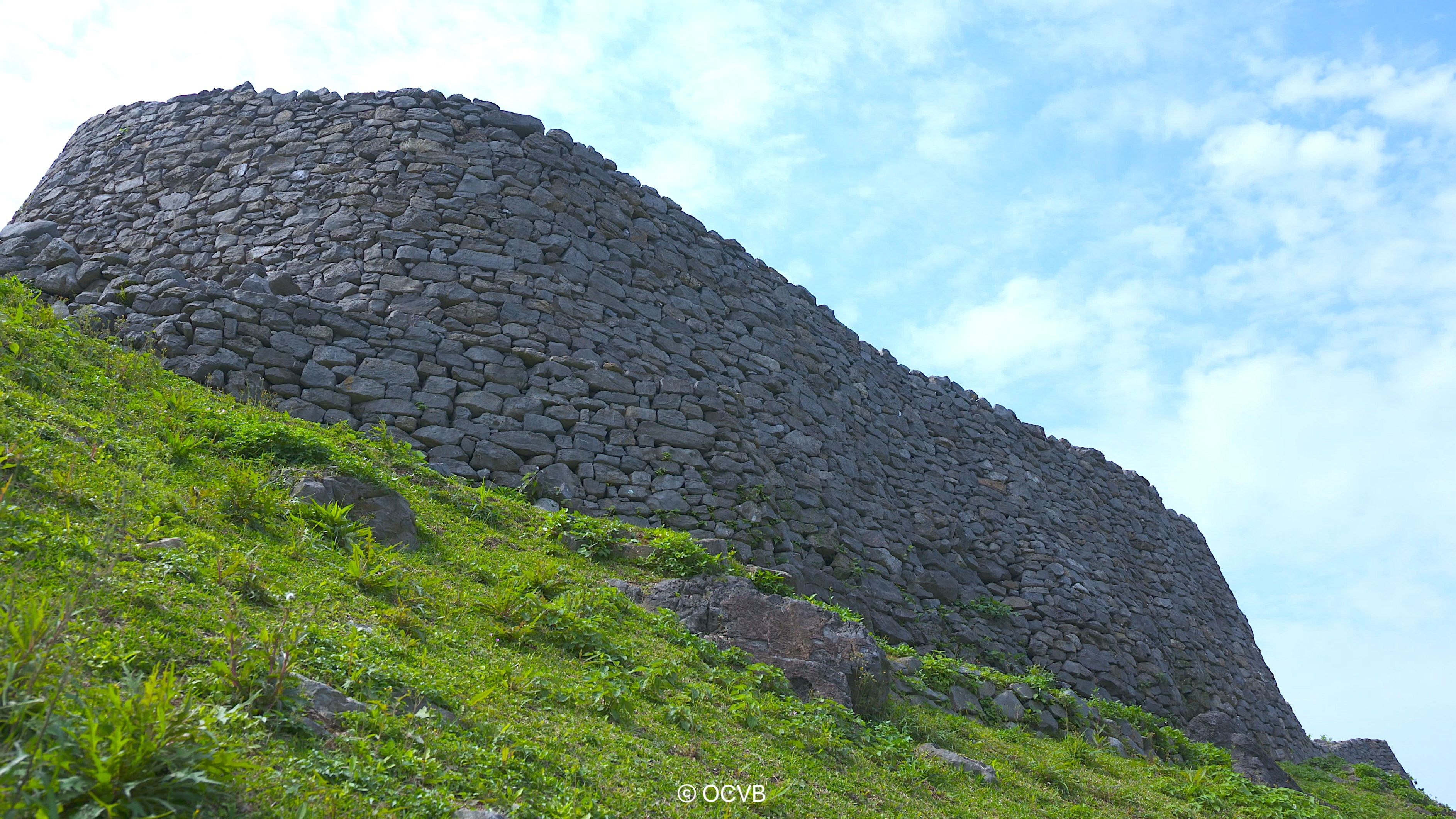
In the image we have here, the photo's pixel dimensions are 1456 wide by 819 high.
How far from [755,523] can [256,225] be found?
7779mm

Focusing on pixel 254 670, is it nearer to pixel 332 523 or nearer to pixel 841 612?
pixel 332 523

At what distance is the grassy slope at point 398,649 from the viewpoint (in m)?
3.85

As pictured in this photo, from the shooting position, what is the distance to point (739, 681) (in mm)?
7176

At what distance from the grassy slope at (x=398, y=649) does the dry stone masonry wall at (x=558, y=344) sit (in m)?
1.32

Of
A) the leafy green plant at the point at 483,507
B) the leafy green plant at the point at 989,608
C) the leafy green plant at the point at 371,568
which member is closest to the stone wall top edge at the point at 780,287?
the leafy green plant at the point at 989,608

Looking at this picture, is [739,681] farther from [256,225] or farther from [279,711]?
[256,225]

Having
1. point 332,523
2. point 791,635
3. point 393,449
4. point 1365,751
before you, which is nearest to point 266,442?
point 332,523

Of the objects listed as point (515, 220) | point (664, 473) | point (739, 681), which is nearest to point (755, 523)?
point (664, 473)

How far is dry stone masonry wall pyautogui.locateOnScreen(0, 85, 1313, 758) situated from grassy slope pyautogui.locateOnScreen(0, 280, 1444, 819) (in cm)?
132

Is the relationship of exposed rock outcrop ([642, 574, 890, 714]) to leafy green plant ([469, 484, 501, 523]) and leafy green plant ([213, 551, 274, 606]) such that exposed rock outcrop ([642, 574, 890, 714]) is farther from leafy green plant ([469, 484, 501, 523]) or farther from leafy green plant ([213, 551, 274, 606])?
leafy green plant ([213, 551, 274, 606])

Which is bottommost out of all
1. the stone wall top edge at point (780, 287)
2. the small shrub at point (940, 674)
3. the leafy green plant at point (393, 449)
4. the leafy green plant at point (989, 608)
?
the small shrub at point (940, 674)

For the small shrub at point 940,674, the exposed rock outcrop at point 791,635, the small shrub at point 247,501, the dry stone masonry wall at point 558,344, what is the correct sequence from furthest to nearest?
the dry stone masonry wall at point 558,344
the small shrub at point 940,674
the exposed rock outcrop at point 791,635
the small shrub at point 247,501

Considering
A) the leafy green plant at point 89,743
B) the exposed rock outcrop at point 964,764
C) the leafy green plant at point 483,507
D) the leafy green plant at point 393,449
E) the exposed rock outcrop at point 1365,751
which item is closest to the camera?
the leafy green plant at point 89,743

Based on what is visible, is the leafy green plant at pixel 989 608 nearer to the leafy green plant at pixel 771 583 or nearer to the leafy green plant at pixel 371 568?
the leafy green plant at pixel 771 583
